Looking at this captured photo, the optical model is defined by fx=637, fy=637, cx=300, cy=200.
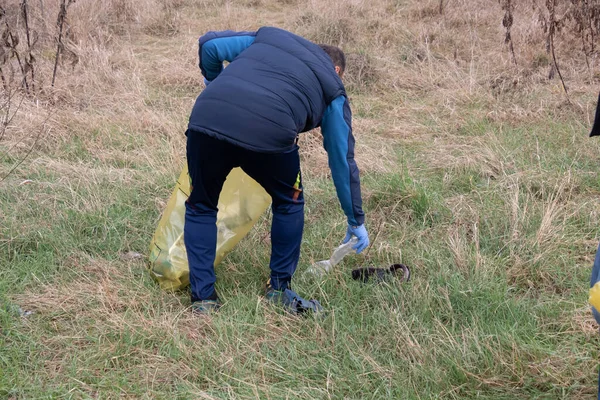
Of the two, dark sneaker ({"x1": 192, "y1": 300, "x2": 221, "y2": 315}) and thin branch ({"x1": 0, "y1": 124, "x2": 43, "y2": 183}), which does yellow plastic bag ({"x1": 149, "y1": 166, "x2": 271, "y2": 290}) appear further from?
thin branch ({"x1": 0, "y1": 124, "x2": 43, "y2": 183})

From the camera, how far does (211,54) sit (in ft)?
9.14

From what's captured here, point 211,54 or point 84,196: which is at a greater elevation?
point 211,54

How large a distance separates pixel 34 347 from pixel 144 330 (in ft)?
1.46

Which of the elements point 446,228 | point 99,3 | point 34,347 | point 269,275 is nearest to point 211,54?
point 269,275

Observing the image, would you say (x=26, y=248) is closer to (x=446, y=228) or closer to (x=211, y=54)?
(x=211, y=54)

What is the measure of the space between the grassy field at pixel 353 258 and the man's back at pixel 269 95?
0.81 m

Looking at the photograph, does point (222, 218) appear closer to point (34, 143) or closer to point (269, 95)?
point (269, 95)

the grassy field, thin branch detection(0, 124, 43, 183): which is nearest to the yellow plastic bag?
the grassy field

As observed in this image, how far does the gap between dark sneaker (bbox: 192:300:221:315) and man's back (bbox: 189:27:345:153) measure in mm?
800

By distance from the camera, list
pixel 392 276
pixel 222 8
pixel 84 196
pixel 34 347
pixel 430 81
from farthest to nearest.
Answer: pixel 222 8 < pixel 430 81 < pixel 84 196 < pixel 392 276 < pixel 34 347

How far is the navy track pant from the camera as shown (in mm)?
2602

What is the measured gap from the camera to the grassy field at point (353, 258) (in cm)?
242

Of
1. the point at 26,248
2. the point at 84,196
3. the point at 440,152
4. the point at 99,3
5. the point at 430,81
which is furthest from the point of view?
the point at 99,3

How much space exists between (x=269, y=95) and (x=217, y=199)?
59 cm
